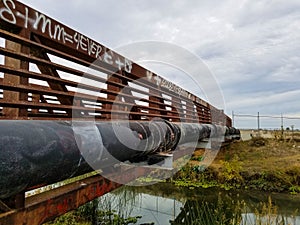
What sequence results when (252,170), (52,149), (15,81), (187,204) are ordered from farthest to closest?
1. (252,170)
2. (187,204)
3. (15,81)
4. (52,149)

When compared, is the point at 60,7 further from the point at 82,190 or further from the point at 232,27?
the point at 232,27

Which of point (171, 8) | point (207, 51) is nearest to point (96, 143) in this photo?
point (171, 8)

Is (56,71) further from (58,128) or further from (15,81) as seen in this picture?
(58,128)

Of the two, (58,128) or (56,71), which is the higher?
(56,71)

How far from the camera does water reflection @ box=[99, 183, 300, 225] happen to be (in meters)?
4.80

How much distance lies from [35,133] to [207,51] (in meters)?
7.30

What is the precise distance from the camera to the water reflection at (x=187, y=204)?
480cm

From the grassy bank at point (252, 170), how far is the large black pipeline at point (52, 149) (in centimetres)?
600

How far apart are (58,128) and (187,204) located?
16.8 ft

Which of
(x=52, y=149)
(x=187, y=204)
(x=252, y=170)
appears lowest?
(x=187, y=204)

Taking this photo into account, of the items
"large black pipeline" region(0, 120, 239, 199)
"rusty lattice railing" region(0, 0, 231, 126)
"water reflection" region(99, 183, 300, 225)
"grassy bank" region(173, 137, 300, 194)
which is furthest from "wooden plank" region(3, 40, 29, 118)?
"grassy bank" region(173, 137, 300, 194)

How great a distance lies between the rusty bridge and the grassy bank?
490 cm

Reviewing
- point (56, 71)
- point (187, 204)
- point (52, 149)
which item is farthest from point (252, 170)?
point (52, 149)

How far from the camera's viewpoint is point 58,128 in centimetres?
119
